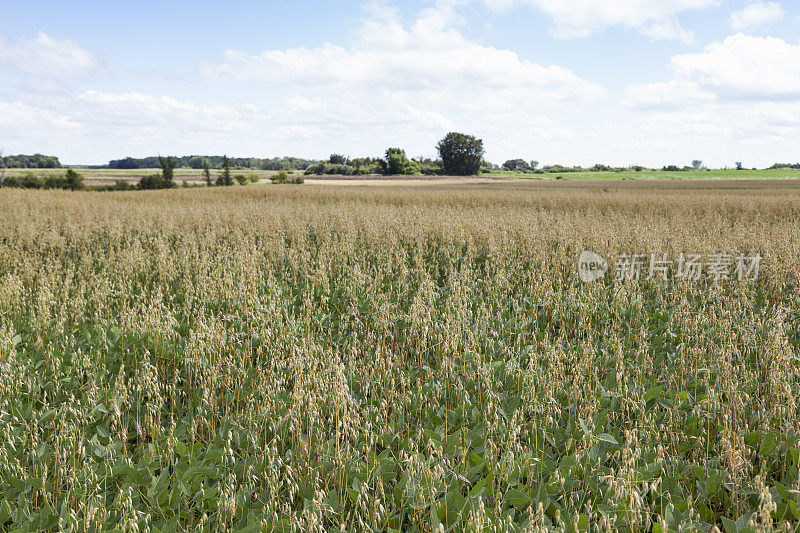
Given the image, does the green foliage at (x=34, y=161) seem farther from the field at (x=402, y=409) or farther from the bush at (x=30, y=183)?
the field at (x=402, y=409)

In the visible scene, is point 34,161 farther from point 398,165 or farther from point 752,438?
point 752,438

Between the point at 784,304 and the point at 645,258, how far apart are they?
213 centimetres

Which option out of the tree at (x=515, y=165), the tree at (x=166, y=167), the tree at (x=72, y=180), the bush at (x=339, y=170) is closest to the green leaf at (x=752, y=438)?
the tree at (x=72, y=180)

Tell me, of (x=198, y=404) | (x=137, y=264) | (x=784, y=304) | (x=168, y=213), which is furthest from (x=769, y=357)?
(x=168, y=213)

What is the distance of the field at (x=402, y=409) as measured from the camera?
2.07 m

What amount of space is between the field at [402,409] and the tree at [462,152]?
302ft

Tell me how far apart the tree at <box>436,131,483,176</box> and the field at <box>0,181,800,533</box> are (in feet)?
302

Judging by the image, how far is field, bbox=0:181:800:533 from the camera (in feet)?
6.78

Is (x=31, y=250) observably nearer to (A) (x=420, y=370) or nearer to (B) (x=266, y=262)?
(B) (x=266, y=262)

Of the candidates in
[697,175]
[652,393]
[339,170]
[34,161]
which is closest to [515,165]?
[697,175]

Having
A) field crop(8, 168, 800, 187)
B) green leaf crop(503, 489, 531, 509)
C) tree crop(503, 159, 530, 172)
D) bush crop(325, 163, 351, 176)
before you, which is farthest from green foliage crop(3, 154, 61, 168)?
green leaf crop(503, 489, 531, 509)

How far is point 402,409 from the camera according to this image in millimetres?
2936

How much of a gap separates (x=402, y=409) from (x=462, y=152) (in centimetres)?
9663

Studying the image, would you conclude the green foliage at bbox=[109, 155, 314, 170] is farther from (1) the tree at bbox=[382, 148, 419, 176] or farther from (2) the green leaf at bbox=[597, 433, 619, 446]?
(2) the green leaf at bbox=[597, 433, 619, 446]
